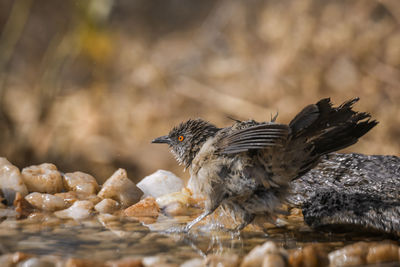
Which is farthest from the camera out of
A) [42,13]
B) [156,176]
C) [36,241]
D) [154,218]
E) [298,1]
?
[42,13]

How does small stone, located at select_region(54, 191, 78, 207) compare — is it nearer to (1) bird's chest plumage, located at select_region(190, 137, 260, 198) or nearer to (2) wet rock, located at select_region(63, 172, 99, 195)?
(2) wet rock, located at select_region(63, 172, 99, 195)

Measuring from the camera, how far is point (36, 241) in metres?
1.85

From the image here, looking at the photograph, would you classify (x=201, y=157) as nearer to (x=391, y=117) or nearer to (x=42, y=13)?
(x=391, y=117)

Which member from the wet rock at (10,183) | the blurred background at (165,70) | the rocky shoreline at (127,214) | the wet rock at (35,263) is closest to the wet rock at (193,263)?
the rocky shoreline at (127,214)

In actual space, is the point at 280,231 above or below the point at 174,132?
below

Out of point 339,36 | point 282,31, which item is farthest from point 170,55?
point 339,36

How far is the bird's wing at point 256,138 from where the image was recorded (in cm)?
194

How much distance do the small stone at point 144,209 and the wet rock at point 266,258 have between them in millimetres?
1172

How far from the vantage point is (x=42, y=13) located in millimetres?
6281

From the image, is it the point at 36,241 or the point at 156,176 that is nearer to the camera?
the point at 36,241

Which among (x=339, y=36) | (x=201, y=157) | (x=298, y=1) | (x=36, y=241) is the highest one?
(x=298, y=1)

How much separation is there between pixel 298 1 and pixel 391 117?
1.87 m

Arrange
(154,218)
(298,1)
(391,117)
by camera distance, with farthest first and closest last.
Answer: (298,1) < (391,117) < (154,218)

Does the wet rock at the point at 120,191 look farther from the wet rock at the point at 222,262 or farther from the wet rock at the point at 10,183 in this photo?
the wet rock at the point at 222,262
